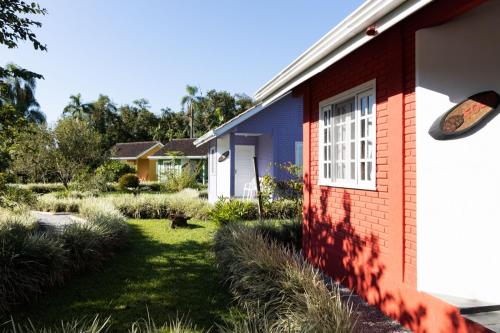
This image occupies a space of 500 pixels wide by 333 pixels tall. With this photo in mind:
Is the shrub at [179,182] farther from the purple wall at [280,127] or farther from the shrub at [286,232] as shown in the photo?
the shrub at [286,232]

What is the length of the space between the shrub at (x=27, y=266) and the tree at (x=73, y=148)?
54.6 ft

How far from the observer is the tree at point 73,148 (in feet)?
73.6

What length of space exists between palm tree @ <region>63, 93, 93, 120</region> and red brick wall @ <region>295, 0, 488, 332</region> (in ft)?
177

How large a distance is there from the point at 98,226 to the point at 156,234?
290 cm

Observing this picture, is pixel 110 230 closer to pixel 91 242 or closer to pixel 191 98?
pixel 91 242

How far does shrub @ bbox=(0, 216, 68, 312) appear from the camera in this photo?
17.5 feet

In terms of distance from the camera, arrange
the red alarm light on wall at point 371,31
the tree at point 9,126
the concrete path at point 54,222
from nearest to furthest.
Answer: the red alarm light on wall at point 371,31 < the tree at point 9,126 < the concrete path at point 54,222

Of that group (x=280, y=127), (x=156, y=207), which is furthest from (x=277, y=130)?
(x=156, y=207)

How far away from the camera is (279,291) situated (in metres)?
4.57

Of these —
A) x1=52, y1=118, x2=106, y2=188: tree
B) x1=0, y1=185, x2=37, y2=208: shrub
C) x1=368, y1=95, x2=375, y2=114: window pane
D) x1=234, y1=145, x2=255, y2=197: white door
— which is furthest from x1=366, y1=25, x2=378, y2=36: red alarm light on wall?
x1=52, y1=118, x2=106, y2=188: tree

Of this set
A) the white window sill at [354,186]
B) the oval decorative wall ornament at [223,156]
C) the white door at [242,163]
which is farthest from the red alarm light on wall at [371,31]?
the white door at [242,163]

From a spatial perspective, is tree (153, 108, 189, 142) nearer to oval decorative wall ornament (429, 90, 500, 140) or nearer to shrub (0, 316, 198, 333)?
shrub (0, 316, 198, 333)

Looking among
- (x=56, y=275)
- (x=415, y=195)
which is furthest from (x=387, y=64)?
(x=56, y=275)

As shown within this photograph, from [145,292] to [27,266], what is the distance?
1791mm
